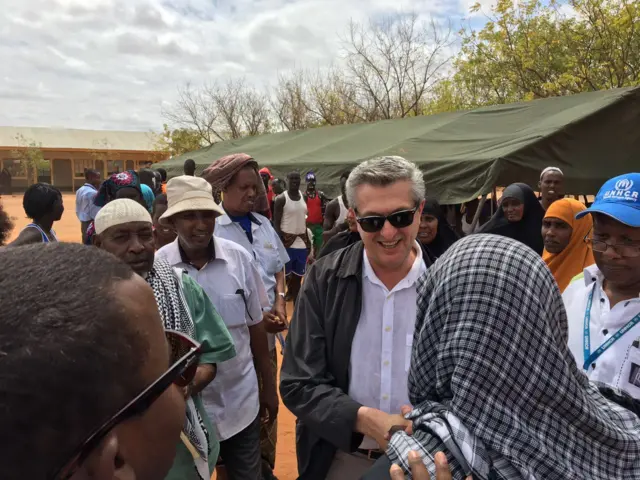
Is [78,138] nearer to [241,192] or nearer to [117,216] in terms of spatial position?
[241,192]

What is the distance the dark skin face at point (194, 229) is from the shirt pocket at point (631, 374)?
6.52 ft

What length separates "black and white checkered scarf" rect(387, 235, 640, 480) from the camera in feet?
3.50

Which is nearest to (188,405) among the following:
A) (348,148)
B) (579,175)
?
(579,175)

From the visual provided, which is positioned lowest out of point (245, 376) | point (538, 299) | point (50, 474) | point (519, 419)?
point (245, 376)

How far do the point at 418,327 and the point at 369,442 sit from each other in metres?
0.82

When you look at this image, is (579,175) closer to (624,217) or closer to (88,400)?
(624,217)

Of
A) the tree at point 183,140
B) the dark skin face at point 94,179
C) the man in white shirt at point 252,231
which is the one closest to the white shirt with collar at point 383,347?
the man in white shirt at point 252,231

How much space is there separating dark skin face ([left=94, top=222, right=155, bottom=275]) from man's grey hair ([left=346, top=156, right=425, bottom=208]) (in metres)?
0.95

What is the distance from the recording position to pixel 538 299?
3.52ft

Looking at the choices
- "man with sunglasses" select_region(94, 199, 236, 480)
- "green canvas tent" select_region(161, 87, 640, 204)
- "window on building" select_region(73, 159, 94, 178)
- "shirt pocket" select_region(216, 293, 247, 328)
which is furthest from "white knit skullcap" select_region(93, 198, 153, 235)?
"window on building" select_region(73, 159, 94, 178)

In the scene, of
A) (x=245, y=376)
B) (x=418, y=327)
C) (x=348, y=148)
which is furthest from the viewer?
(x=348, y=148)

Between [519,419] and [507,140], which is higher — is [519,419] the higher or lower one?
the lower one

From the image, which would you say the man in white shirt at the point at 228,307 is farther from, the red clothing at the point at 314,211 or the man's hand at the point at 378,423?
the red clothing at the point at 314,211

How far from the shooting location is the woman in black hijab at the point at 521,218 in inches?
194
